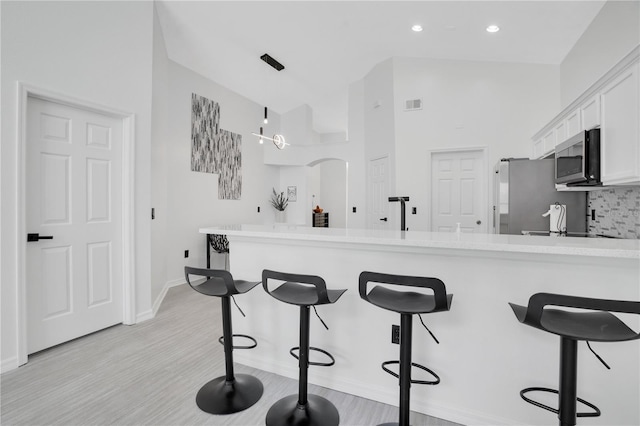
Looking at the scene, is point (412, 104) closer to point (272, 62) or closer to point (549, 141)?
point (549, 141)

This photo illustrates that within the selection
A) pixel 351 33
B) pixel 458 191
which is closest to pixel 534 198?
pixel 458 191

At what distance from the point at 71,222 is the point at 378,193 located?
170 inches

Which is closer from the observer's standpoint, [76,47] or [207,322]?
[76,47]

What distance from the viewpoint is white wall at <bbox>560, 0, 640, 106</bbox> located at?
2721mm

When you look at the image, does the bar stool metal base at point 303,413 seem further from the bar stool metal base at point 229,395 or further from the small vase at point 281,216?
the small vase at point 281,216

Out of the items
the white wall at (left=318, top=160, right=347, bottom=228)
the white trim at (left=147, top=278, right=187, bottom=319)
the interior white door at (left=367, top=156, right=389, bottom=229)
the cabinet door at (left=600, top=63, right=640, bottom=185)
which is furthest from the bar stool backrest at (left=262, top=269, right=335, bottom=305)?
the white wall at (left=318, top=160, right=347, bottom=228)

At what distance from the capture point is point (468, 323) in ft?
5.79

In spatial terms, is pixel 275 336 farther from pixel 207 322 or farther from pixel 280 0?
pixel 280 0

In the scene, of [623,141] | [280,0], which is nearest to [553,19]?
[623,141]

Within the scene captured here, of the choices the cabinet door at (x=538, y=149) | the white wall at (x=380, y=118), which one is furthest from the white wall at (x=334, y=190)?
the cabinet door at (x=538, y=149)

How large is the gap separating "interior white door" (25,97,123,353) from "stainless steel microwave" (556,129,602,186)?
162 inches

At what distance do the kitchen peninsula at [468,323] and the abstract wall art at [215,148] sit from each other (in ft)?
11.6

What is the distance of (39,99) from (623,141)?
14.3ft

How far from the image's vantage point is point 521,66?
4.45 m
